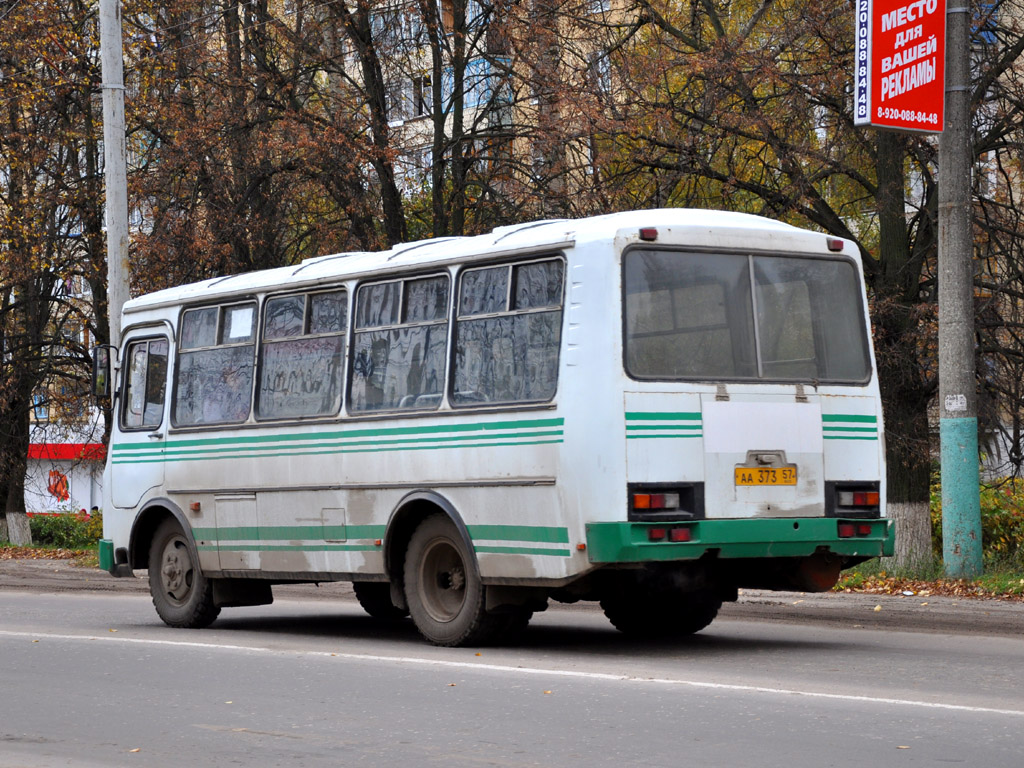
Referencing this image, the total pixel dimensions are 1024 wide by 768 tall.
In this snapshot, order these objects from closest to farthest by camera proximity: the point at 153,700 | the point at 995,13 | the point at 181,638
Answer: the point at 153,700 < the point at 181,638 < the point at 995,13

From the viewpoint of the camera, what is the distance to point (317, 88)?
26.7m

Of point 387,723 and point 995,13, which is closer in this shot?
point 387,723

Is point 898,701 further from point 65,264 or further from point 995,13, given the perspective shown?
point 65,264

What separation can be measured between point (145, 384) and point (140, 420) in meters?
0.33

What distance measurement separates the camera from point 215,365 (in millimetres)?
14797

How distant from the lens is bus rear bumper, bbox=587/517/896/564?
10992 millimetres

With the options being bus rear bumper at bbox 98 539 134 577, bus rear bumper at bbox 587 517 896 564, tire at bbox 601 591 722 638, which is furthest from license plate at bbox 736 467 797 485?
bus rear bumper at bbox 98 539 134 577

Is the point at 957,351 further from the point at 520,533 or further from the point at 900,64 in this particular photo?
the point at 520,533

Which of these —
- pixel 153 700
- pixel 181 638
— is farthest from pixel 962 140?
pixel 153 700

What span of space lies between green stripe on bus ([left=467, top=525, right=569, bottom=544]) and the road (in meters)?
0.79

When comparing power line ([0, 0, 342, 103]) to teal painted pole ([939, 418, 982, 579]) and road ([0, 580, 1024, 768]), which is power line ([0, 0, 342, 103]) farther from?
road ([0, 580, 1024, 768])

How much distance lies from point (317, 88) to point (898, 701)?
19434mm

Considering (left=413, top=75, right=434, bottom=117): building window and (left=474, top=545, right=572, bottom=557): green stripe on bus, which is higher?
(left=413, top=75, right=434, bottom=117): building window

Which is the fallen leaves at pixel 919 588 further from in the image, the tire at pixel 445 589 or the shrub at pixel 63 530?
the shrub at pixel 63 530
